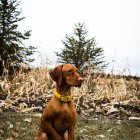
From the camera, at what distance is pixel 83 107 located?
905cm

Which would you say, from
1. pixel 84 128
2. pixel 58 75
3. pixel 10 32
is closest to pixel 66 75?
pixel 58 75

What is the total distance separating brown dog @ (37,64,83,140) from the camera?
4.98m

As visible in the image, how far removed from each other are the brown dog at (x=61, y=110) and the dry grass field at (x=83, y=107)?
137 cm

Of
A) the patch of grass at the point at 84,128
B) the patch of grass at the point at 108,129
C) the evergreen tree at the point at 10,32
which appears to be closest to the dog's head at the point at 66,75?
the patch of grass at the point at 84,128

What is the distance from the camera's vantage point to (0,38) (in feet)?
58.0

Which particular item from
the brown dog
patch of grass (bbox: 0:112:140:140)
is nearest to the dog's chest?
the brown dog

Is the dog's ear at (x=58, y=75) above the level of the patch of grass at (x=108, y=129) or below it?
above

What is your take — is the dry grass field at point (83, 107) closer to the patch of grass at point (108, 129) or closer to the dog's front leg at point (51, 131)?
the patch of grass at point (108, 129)

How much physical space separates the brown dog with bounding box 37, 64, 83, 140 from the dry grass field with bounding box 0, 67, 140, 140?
4.51ft

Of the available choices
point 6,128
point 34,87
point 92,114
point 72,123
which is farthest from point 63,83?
point 34,87

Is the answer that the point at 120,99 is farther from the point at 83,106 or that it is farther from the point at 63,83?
the point at 63,83

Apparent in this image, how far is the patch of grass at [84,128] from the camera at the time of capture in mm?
6629

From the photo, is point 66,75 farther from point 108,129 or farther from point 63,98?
point 108,129

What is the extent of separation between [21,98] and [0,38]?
A: 8.85m
